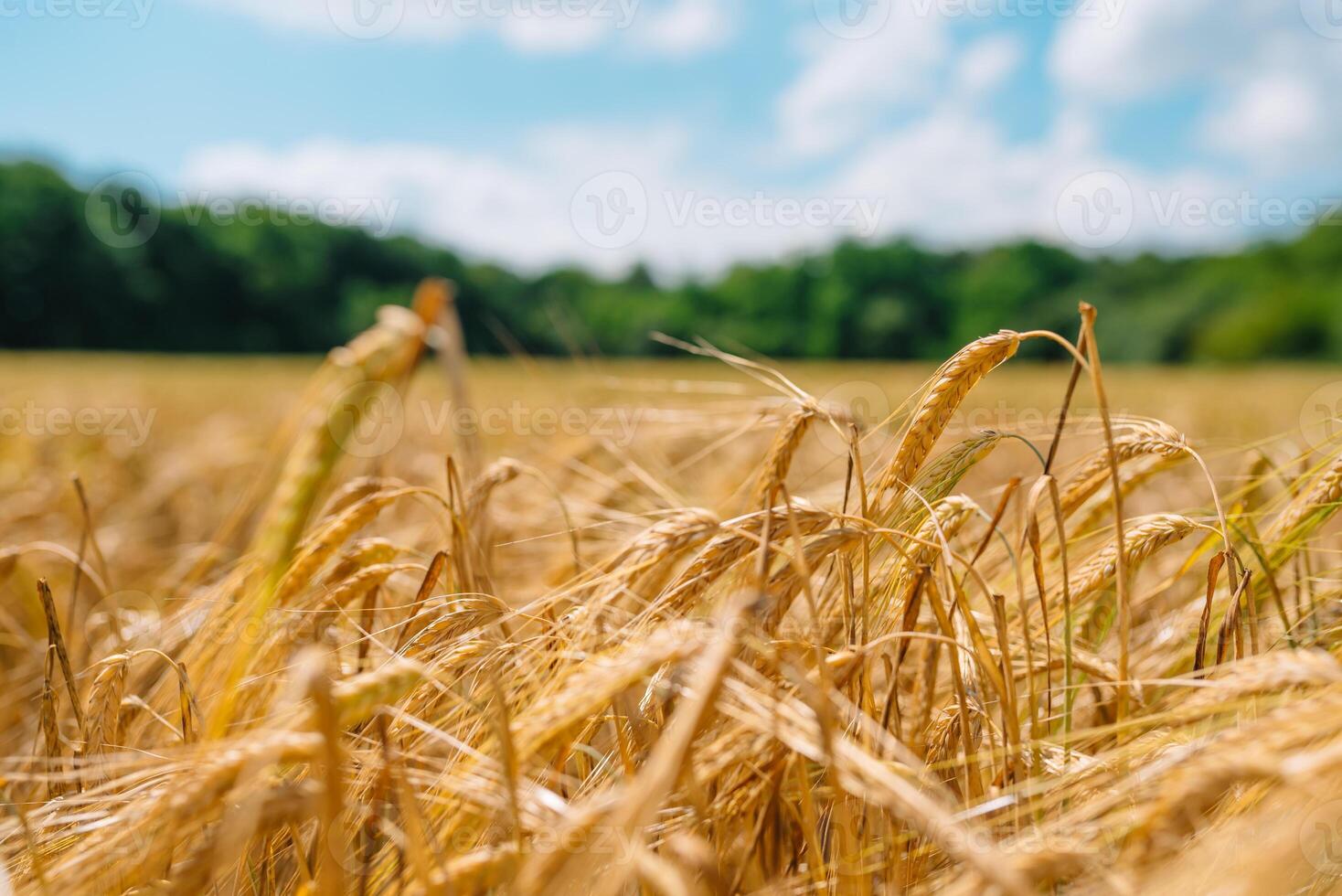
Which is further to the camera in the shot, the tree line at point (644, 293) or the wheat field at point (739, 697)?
the tree line at point (644, 293)

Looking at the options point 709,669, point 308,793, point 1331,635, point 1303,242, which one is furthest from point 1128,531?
point 1303,242

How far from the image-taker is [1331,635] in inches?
34.4

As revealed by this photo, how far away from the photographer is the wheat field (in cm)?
52

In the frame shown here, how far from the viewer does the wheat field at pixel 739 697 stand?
52cm

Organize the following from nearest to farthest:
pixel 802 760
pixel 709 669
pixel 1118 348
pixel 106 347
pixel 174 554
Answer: pixel 709 669, pixel 802 760, pixel 174 554, pixel 1118 348, pixel 106 347

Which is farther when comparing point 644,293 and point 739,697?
point 644,293

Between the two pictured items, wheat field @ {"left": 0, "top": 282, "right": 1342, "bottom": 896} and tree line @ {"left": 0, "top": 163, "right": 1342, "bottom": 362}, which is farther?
tree line @ {"left": 0, "top": 163, "right": 1342, "bottom": 362}

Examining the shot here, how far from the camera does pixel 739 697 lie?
1.98 ft

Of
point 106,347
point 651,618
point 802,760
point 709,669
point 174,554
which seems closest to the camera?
point 709,669

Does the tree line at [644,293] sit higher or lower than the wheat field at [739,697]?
higher

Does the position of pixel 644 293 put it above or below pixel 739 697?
above

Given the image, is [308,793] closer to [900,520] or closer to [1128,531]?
[900,520]

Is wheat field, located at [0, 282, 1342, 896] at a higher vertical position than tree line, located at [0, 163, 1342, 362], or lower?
lower

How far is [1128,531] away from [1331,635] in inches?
9.3
